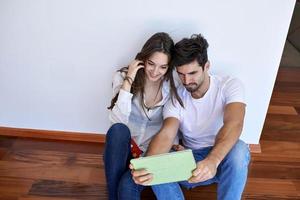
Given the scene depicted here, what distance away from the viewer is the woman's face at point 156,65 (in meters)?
1.37

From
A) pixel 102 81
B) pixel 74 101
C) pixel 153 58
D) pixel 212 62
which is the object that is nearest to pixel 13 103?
pixel 74 101

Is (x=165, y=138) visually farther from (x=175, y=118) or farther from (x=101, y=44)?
(x=101, y=44)

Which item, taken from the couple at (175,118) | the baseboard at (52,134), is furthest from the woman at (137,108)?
the baseboard at (52,134)

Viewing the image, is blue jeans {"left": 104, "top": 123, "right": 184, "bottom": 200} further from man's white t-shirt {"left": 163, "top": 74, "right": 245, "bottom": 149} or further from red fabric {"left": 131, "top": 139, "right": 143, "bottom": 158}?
man's white t-shirt {"left": 163, "top": 74, "right": 245, "bottom": 149}

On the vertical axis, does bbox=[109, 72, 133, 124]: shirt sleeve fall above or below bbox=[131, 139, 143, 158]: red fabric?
above

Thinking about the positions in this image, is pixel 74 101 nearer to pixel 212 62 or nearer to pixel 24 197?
pixel 24 197

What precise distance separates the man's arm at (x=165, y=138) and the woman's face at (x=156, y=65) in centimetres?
19

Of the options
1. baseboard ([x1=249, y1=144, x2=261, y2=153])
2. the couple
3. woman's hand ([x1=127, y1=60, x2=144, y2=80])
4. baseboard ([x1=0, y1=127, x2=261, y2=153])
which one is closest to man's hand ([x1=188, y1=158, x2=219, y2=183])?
the couple

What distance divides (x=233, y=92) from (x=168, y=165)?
0.43 metres

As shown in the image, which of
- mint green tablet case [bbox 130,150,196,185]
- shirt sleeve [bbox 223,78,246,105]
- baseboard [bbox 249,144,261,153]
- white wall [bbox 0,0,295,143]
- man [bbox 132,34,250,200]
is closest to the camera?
mint green tablet case [bbox 130,150,196,185]

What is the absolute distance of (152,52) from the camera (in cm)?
138

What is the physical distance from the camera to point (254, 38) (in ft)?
5.13

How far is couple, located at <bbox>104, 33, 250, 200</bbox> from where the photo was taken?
4.32 ft

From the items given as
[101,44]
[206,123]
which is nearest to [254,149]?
[206,123]
